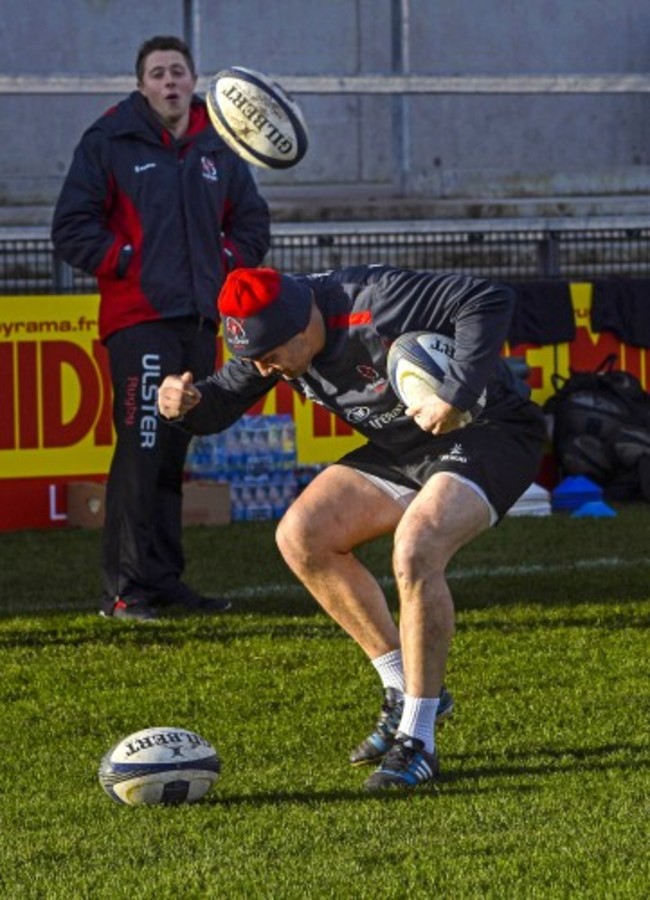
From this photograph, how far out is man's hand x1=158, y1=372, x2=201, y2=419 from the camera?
703 centimetres

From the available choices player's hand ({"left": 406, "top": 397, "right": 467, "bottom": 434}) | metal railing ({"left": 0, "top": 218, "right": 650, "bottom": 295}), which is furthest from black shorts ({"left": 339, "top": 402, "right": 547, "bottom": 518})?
metal railing ({"left": 0, "top": 218, "right": 650, "bottom": 295})

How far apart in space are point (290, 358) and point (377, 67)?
17343 mm

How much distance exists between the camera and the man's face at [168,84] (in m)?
10.1

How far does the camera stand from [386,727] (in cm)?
703

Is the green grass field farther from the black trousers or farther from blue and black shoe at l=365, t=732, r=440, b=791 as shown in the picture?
the black trousers

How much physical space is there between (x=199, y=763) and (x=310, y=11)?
59.1ft

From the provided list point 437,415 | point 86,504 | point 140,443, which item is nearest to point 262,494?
point 86,504

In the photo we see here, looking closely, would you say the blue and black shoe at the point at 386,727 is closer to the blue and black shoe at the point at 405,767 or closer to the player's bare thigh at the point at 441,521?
the blue and black shoe at the point at 405,767

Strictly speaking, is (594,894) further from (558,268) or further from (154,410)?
(558,268)

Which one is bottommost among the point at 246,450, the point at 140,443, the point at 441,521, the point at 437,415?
the point at 246,450

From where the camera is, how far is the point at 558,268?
16141 mm

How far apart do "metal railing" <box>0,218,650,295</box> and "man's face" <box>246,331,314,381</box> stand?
26.4ft

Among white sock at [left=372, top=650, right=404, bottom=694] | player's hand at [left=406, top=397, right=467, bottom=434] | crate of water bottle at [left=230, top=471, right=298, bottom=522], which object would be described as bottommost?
crate of water bottle at [left=230, top=471, right=298, bottom=522]

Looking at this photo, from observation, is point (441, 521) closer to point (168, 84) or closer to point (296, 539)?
point (296, 539)
